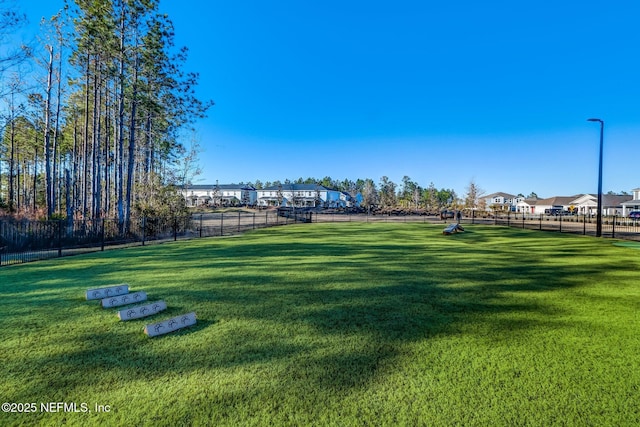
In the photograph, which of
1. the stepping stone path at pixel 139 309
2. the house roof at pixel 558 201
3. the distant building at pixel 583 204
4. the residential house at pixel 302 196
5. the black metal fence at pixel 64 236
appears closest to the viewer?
the stepping stone path at pixel 139 309

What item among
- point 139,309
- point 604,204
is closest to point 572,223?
point 139,309

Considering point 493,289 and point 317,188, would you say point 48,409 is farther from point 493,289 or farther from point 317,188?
point 317,188

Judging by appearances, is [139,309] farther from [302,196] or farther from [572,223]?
[302,196]

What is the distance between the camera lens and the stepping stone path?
406cm

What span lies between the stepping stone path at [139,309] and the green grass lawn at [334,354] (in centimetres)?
13

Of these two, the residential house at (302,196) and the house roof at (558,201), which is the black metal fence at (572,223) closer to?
the residential house at (302,196)

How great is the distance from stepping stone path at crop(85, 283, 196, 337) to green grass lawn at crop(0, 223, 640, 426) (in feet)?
0.43

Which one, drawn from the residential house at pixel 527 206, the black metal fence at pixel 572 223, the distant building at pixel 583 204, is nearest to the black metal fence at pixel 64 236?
the black metal fence at pixel 572 223

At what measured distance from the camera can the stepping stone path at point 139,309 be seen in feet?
13.3

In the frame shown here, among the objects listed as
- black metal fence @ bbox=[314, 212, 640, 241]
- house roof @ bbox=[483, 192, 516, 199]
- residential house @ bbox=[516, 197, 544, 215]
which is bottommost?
black metal fence @ bbox=[314, 212, 640, 241]

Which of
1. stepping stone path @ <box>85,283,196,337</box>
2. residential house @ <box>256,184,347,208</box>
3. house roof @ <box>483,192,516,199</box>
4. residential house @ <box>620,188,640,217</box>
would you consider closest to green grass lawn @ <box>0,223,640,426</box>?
stepping stone path @ <box>85,283,196,337</box>

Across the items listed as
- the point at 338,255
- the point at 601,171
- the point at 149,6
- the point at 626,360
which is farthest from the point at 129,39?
the point at 601,171

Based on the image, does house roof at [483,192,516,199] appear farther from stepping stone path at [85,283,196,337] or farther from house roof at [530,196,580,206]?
stepping stone path at [85,283,196,337]

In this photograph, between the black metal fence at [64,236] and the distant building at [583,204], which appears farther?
the distant building at [583,204]
